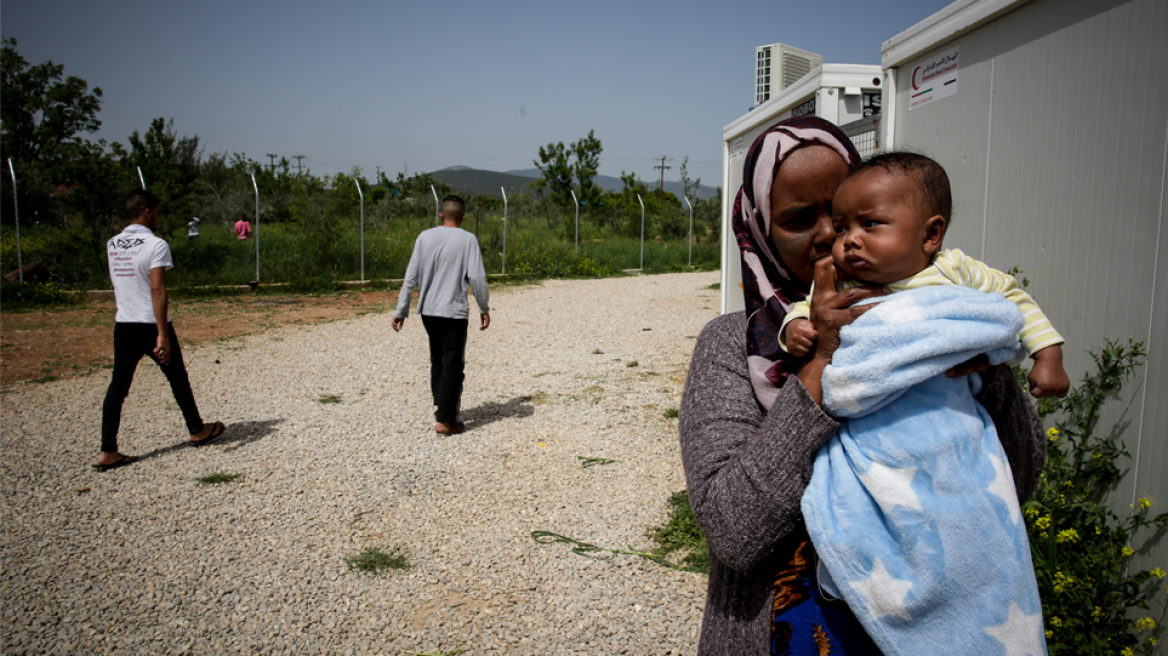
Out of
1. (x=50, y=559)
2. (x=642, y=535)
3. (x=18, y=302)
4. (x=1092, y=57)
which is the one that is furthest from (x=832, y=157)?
(x=18, y=302)

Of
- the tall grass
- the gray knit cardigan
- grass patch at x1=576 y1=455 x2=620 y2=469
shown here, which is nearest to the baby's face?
the gray knit cardigan

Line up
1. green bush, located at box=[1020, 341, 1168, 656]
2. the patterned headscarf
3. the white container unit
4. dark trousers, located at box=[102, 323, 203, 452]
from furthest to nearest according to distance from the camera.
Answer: dark trousers, located at box=[102, 323, 203, 452] → the white container unit → green bush, located at box=[1020, 341, 1168, 656] → the patterned headscarf

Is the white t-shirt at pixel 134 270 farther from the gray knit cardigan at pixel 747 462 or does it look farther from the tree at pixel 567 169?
the tree at pixel 567 169

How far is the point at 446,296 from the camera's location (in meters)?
6.07

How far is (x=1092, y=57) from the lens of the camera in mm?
2342

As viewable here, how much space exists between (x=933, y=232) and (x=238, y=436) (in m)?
6.31

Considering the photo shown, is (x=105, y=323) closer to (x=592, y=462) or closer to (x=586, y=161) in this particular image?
(x=592, y=462)

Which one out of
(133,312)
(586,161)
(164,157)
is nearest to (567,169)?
(586,161)

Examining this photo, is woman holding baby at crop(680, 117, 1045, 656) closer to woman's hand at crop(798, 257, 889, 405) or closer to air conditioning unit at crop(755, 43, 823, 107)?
woman's hand at crop(798, 257, 889, 405)

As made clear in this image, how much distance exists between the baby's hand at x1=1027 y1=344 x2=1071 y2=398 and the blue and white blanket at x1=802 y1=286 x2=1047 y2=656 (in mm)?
130

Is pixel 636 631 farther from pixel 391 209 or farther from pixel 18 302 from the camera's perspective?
pixel 391 209

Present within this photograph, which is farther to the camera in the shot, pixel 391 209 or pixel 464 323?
pixel 391 209

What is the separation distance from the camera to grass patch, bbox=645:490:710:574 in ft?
12.6

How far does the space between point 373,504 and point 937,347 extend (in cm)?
431
